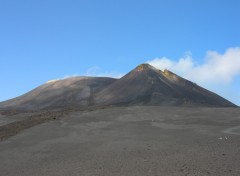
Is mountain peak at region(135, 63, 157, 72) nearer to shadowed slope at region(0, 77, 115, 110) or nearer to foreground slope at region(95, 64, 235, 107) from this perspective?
foreground slope at region(95, 64, 235, 107)

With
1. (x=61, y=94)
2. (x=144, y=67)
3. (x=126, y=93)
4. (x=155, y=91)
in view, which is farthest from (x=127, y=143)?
(x=61, y=94)

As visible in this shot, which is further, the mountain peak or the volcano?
the mountain peak

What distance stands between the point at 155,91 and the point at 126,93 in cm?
312

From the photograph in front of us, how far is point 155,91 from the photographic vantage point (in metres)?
35.1

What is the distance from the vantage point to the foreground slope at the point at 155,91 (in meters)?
33.6

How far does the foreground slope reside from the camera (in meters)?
33.6

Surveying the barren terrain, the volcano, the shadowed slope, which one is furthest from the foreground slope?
the barren terrain

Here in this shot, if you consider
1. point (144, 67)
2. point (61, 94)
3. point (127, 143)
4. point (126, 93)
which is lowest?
point (127, 143)

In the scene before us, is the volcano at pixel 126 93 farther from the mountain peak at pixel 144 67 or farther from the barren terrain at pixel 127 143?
the barren terrain at pixel 127 143

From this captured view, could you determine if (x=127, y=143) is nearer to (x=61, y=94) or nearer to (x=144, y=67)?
(x=144, y=67)

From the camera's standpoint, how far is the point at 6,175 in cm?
1254

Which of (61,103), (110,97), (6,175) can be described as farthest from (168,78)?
(6,175)

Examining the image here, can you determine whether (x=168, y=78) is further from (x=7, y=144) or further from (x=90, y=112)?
(x=7, y=144)

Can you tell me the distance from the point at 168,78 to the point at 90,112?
70.1 ft
